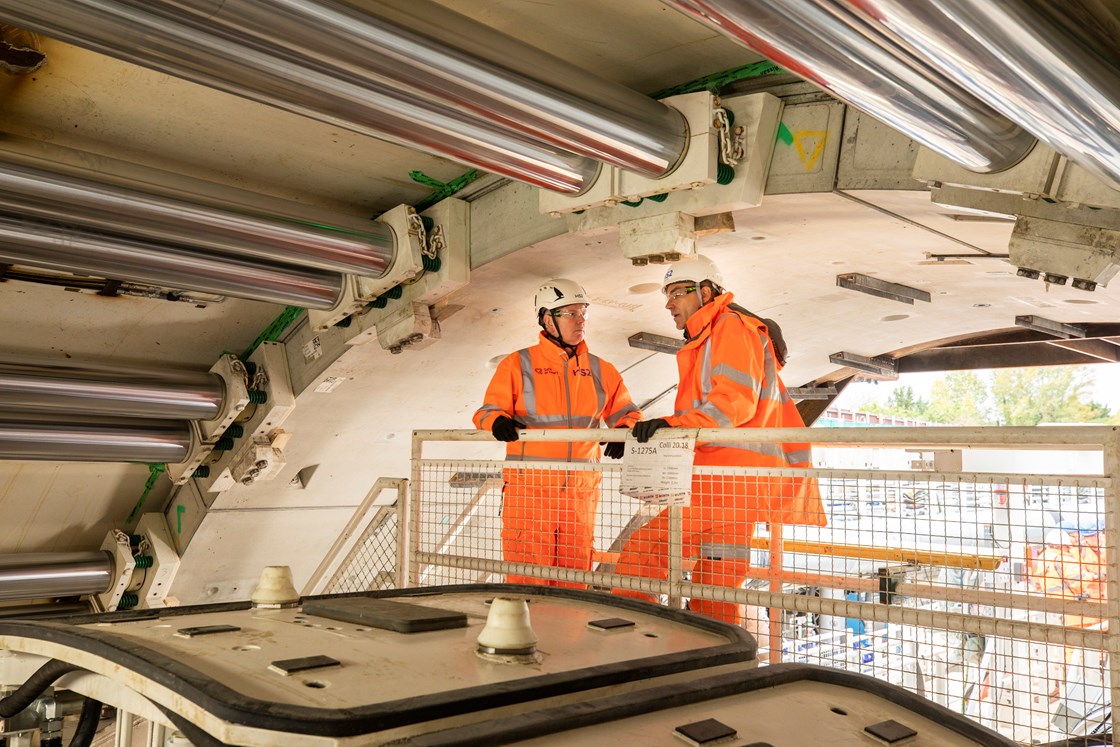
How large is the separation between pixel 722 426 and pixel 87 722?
2292 mm

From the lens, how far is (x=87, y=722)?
5.31 ft

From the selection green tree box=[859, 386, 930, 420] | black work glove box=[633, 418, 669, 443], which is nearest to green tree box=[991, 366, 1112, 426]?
green tree box=[859, 386, 930, 420]

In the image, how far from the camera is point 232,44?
2.46 meters

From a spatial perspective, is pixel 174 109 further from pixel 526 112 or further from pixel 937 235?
pixel 937 235

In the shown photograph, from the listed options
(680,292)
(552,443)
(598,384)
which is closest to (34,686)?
(552,443)

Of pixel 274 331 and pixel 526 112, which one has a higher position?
pixel 526 112

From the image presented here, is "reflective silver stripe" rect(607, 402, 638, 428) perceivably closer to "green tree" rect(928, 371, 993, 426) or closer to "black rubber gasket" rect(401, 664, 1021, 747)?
"black rubber gasket" rect(401, 664, 1021, 747)

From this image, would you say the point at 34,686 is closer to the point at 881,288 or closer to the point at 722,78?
the point at 722,78

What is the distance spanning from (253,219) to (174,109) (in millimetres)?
544

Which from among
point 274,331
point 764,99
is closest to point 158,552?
point 274,331

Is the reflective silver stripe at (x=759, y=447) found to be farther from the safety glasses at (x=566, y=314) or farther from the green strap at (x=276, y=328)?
the green strap at (x=276, y=328)

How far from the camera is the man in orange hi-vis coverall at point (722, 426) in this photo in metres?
3.13

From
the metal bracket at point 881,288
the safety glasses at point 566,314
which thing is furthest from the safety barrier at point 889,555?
the metal bracket at point 881,288

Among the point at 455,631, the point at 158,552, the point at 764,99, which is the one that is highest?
the point at 764,99
